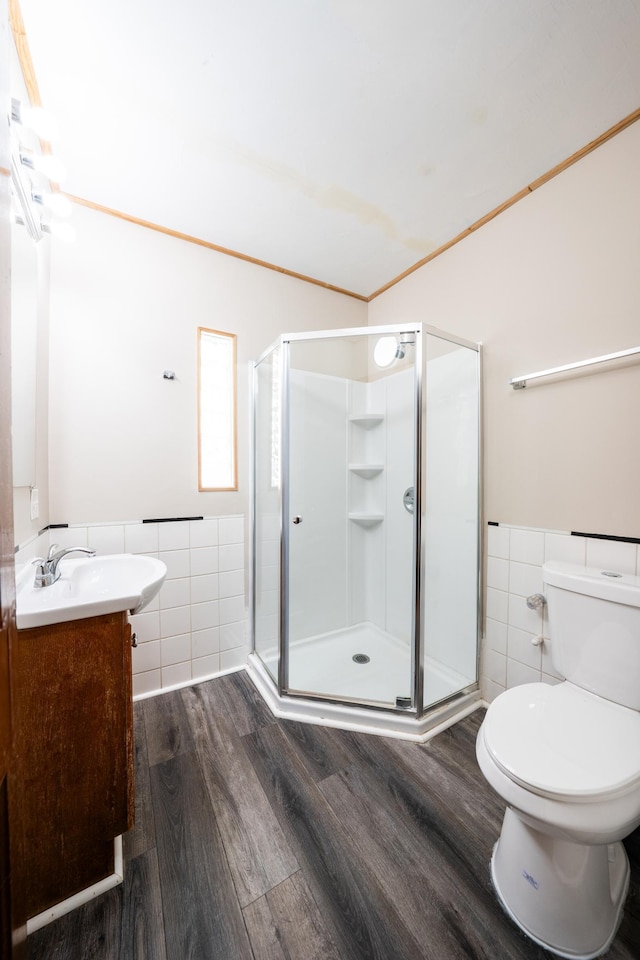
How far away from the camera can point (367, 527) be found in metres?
2.41

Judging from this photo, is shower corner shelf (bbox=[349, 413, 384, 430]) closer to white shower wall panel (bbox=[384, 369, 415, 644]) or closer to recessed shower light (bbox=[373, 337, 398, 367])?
white shower wall panel (bbox=[384, 369, 415, 644])

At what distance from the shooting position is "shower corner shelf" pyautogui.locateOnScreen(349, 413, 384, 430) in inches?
89.1

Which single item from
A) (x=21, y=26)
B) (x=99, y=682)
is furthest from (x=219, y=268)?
(x=99, y=682)

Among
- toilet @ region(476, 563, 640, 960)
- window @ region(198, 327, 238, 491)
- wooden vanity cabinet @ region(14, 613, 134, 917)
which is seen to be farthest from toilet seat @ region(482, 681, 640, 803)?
window @ region(198, 327, 238, 491)

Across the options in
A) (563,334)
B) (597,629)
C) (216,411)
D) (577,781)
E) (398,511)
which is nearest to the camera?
(577,781)

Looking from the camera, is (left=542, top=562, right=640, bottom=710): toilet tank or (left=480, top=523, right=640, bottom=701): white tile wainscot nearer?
(left=542, top=562, right=640, bottom=710): toilet tank

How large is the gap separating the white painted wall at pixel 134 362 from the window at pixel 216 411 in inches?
1.6

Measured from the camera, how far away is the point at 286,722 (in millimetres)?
1670

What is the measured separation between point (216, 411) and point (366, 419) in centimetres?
93

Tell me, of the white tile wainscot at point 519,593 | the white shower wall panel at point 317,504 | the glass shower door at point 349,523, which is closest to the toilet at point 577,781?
the white tile wainscot at point 519,593

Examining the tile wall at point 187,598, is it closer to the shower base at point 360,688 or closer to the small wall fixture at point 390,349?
the shower base at point 360,688

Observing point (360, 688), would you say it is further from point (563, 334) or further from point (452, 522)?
point (563, 334)

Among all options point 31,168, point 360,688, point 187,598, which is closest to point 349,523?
point 360,688

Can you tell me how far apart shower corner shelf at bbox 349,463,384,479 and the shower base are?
1055 millimetres
